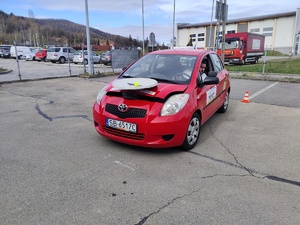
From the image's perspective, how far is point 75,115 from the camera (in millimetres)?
6168

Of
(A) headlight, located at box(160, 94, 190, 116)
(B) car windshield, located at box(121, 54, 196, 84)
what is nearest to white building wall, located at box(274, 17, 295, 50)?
(B) car windshield, located at box(121, 54, 196, 84)

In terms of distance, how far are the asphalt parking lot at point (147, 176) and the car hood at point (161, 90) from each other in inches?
36.5

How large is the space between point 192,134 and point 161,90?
0.91 metres

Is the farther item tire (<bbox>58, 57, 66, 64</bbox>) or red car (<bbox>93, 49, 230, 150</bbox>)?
tire (<bbox>58, 57, 66, 64</bbox>)

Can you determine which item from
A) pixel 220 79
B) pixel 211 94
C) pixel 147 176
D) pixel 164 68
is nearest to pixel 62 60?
pixel 220 79

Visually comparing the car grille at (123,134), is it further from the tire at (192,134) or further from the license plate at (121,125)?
the tire at (192,134)

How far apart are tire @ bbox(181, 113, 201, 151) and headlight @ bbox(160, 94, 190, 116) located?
36 cm

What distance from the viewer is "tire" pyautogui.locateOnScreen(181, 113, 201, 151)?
13.1 feet

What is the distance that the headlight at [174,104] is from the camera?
373 cm

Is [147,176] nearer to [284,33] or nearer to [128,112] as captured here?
[128,112]

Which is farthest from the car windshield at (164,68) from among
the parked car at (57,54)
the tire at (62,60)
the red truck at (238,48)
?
the tire at (62,60)

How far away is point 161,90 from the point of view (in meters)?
3.99

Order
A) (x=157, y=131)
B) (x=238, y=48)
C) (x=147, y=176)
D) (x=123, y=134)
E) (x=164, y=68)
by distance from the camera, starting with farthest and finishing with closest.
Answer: (x=238, y=48) < (x=164, y=68) < (x=123, y=134) < (x=157, y=131) < (x=147, y=176)

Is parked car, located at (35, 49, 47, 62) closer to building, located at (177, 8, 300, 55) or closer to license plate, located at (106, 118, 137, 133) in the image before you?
building, located at (177, 8, 300, 55)
